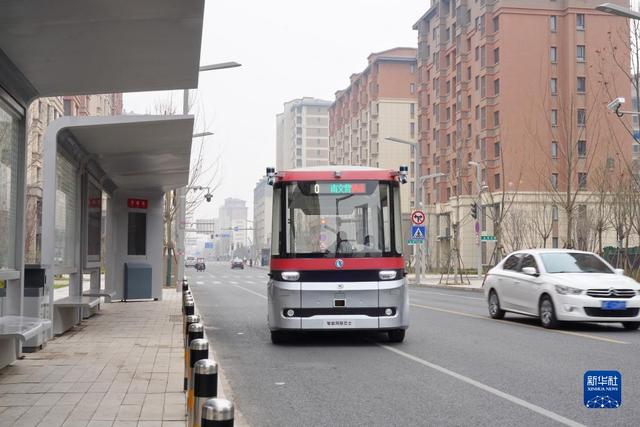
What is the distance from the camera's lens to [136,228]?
23719 millimetres

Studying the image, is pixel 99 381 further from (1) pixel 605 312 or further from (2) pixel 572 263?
(2) pixel 572 263

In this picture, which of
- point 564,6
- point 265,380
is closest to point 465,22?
point 564,6

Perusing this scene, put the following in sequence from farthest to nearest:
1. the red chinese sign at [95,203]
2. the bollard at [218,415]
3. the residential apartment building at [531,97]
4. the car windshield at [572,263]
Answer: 1. the residential apartment building at [531,97]
2. the red chinese sign at [95,203]
3. the car windshield at [572,263]
4. the bollard at [218,415]

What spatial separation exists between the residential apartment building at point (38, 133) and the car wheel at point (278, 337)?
16128 millimetres

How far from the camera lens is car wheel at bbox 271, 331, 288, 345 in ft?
43.7

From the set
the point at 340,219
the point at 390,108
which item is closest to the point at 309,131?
the point at 390,108

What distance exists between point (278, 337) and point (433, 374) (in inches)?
161

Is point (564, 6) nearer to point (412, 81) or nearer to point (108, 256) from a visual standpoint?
point (412, 81)

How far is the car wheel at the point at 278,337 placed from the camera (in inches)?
524

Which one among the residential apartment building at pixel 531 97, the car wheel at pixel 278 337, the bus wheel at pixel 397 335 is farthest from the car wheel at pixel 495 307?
the residential apartment building at pixel 531 97

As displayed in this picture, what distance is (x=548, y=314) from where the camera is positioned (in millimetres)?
15570

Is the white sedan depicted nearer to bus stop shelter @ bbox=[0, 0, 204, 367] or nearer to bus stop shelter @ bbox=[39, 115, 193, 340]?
bus stop shelter @ bbox=[39, 115, 193, 340]

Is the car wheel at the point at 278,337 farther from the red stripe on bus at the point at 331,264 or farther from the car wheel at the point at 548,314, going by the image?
the car wheel at the point at 548,314

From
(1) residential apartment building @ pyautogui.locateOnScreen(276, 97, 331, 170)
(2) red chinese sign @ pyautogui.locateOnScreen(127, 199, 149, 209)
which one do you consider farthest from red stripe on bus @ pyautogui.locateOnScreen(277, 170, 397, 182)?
(1) residential apartment building @ pyautogui.locateOnScreen(276, 97, 331, 170)
